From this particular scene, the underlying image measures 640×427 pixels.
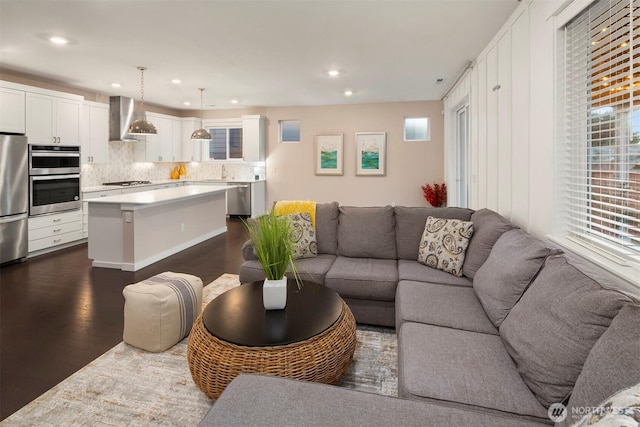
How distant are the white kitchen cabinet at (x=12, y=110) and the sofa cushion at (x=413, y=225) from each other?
5.26 meters

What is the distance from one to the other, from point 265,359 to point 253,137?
6875 millimetres

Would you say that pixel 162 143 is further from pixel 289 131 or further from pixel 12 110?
pixel 12 110

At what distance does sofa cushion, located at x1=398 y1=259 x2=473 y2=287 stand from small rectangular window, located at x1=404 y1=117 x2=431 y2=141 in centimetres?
516

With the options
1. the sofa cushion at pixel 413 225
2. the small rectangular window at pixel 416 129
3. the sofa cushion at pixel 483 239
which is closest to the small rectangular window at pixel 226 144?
the small rectangular window at pixel 416 129

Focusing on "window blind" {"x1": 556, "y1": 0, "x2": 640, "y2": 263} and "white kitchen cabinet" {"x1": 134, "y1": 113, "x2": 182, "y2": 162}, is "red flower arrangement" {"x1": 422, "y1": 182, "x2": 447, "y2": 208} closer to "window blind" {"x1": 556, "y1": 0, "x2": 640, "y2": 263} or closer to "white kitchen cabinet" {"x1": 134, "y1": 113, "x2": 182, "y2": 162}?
"window blind" {"x1": 556, "y1": 0, "x2": 640, "y2": 263}

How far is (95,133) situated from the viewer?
6.26m

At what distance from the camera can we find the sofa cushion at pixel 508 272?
5.90ft

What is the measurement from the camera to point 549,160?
8.07 feet

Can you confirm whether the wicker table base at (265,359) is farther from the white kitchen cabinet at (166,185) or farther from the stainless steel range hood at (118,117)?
the white kitchen cabinet at (166,185)

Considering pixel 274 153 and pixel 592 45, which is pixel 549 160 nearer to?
pixel 592 45

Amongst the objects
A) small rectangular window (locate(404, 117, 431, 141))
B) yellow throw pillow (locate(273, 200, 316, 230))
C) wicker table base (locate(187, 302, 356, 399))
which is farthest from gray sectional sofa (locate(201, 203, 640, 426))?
small rectangular window (locate(404, 117, 431, 141))

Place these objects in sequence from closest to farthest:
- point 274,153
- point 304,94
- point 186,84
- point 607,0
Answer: point 607,0, point 186,84, point 304,94, point 274,153

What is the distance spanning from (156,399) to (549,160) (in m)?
2.94

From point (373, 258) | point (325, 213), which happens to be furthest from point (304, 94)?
point (373, 258)
